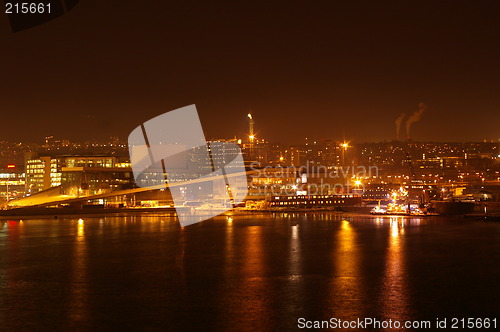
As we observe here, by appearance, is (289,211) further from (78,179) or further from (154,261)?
(154,261)

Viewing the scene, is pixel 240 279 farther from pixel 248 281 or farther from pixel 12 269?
pixel 12 269

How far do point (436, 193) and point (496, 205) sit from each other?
233 inches

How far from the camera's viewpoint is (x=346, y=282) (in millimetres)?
6164

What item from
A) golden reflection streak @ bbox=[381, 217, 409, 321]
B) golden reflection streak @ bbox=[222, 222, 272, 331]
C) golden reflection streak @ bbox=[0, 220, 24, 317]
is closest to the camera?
golden reflection streak @ bbox=[222, 222, 272, 331]

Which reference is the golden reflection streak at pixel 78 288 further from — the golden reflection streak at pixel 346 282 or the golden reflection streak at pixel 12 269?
the golden reflection streak at pixel 346 282

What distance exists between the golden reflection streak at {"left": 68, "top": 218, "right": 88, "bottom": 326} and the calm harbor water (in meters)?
0.01

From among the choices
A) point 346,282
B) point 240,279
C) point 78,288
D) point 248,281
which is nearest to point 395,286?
point 346,282

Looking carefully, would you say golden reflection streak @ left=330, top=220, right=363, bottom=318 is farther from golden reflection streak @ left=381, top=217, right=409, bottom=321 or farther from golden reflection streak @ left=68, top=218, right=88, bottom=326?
golden reflection streak @ left=68, top=218, right=88, bottom=326

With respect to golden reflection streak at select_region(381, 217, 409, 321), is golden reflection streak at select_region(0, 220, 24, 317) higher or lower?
higher

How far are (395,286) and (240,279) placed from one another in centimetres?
179

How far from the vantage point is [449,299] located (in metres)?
5.31

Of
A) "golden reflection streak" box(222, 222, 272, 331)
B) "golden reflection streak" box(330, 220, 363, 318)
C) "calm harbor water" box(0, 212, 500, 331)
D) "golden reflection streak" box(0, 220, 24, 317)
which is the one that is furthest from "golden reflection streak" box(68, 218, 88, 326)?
"golden reflection streak" box(330, 220, 363, 318)

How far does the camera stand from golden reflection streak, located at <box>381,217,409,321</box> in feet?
15.8

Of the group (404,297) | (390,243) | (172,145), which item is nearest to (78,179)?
(172,145)
